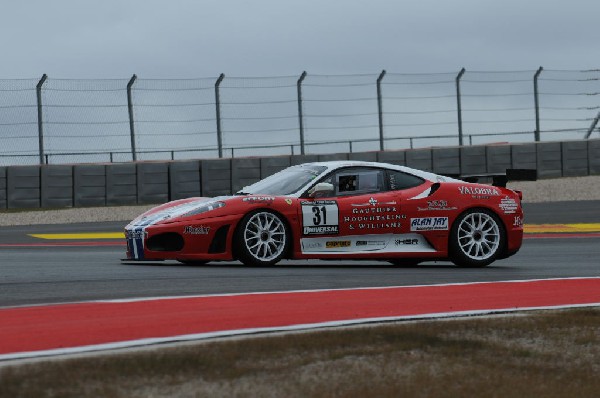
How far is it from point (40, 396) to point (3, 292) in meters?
4.60

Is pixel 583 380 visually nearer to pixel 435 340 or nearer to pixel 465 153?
pixel 435 340

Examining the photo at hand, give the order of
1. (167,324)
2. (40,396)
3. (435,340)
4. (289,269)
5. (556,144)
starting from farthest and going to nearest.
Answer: (556,144) < (289,269) < (167,324) < (435,340) < (40,396)

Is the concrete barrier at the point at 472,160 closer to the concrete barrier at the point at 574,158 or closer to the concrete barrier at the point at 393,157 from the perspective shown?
the concrete barrier at the point at 393,157

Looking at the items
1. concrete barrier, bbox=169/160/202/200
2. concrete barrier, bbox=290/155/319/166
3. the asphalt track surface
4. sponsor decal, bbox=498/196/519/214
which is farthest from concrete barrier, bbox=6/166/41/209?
sponsor decal, bbox=498/196/519/214

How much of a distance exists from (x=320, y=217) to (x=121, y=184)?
45.8 feet

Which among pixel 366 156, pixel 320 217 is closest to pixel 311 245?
pixel 320 217

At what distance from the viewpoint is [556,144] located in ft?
102

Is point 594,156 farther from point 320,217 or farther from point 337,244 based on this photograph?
point 320,217

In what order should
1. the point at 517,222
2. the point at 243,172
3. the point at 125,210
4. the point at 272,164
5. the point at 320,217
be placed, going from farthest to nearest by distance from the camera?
the point at 272,164
the point at 243,172
the point at 125,210
the point at 517,222
the point at 320,217

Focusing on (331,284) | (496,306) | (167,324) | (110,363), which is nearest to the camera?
(110,363)

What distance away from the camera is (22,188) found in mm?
25578

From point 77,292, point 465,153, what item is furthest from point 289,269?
point 465,153

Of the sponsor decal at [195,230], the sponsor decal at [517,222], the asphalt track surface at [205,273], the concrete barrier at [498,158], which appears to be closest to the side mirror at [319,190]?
the asphalt track surface at [205,273]

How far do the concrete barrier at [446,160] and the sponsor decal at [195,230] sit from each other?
55.0 ft
